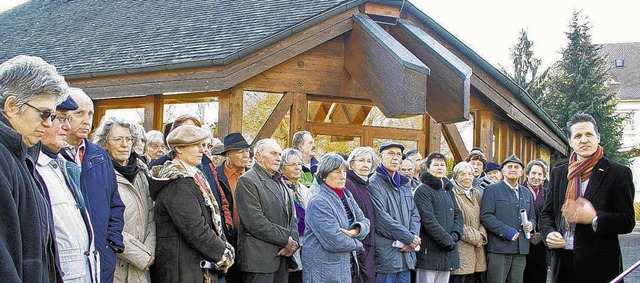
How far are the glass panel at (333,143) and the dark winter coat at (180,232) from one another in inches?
236

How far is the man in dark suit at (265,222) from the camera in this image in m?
6.73

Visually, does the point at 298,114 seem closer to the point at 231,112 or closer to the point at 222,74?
the point at 231,112

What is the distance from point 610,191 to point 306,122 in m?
6.07

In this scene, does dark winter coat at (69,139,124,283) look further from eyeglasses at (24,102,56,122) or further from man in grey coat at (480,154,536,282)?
man in grey coat at (480,154,536,282)

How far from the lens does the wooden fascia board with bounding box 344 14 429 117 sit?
1023 cm

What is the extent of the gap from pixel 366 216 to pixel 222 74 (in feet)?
11.3

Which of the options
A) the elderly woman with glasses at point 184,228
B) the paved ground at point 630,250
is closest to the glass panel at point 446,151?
the paved ground at point 630,250

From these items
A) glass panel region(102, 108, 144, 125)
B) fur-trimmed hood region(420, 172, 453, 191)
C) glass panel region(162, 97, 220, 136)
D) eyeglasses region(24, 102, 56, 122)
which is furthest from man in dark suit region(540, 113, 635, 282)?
glass panel region(102, 108, 144, 125)

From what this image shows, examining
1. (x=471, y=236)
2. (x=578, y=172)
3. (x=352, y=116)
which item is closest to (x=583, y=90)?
(x=352, y=116)

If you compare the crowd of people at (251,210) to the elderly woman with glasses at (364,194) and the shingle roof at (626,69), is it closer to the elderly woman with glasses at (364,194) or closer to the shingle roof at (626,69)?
the elderly woman with glasses at (364,194)

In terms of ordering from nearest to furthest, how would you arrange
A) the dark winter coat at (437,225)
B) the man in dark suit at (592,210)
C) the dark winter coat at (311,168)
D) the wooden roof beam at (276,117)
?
the man in dark suit at (592,210) → the dark winter coat at (311,168) → the dark winter coat at (437,225) → the wooden roof beam at (276,117)

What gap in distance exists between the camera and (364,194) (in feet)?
26.1

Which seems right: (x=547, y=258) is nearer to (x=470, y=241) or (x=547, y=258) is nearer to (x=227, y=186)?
(x=470, y=241)

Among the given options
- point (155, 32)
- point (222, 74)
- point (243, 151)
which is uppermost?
point (155, 32)
